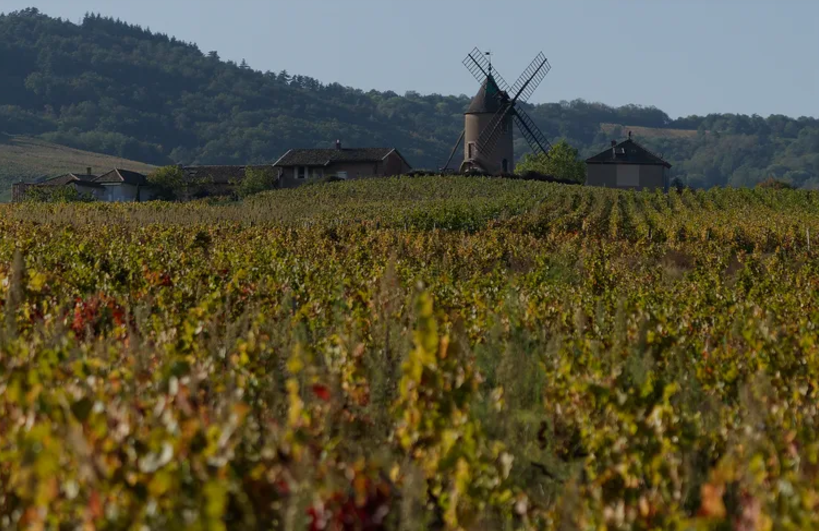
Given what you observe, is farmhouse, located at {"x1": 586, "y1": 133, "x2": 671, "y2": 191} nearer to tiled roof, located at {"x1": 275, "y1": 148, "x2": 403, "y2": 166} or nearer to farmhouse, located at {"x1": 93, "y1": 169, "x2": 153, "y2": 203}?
tiled roof, located at {"x1": 275, "y1": 148, "x2": 403, "y2": 166}

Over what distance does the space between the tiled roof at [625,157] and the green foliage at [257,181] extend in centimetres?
2530

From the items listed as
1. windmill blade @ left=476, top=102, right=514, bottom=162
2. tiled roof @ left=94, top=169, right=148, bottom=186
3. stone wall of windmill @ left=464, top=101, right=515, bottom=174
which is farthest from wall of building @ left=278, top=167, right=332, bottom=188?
windmill blade @ left=476, top=102, right=514, bottom=162

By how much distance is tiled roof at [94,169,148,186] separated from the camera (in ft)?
295

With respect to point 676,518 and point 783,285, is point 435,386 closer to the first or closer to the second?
point 676,518

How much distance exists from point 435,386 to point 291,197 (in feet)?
200

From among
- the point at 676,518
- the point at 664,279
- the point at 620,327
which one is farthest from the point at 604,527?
the point at 664,279

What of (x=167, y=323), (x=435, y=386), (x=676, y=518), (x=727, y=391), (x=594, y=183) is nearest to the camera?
(x=676, y=518)

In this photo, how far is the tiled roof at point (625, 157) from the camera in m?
96.0

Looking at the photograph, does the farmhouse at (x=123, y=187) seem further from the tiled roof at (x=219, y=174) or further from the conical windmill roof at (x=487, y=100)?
the conical windmill roof at (x=487, y=100)

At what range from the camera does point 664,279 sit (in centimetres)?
1888

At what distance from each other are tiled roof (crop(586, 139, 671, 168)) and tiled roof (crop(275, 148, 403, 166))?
16.9m

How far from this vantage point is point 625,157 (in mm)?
96375

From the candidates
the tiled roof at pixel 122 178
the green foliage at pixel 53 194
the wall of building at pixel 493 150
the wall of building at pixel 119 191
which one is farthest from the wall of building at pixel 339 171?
the green foliage at pixel 53 194

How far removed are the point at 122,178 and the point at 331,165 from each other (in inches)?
618
